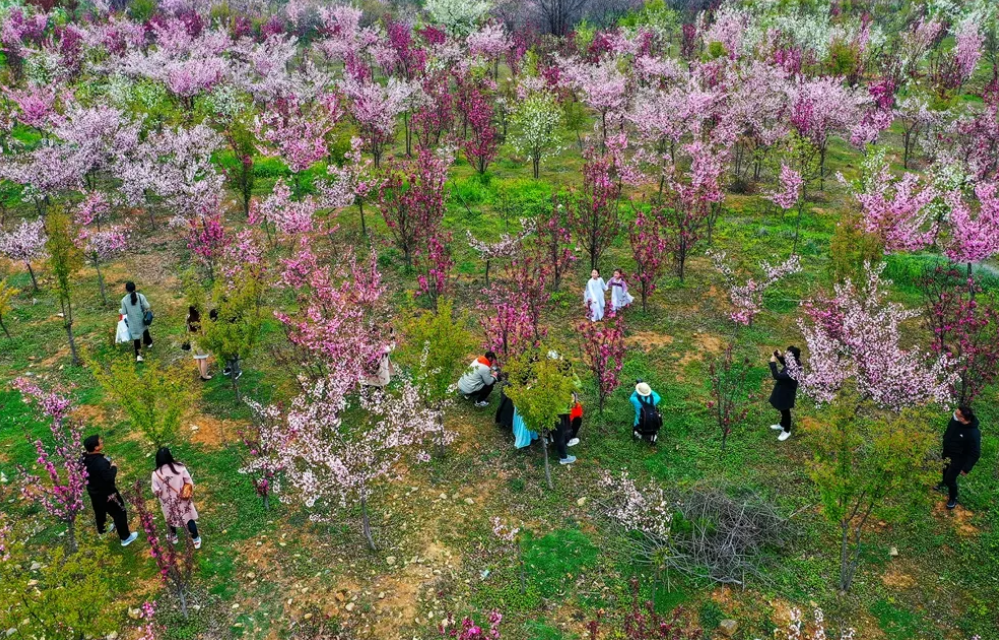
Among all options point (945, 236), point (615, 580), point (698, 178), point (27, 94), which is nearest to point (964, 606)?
point (615, 580)

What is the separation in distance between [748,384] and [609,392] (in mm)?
2606

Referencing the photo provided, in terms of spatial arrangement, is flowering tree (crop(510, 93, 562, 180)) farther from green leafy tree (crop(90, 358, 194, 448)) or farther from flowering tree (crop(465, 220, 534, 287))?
green leafy tree (crop(90, 358, 194, 448))

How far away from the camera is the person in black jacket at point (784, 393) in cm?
955

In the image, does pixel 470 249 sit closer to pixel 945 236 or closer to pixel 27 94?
pixel 945 236

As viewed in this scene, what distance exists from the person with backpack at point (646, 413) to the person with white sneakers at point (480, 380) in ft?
8.01

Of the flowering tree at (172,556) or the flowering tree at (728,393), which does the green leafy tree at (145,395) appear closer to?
the flowering tree at (172,556)

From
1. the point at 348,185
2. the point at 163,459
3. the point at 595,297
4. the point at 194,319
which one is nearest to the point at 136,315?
the point at 194,319

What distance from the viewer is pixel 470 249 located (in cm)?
1636

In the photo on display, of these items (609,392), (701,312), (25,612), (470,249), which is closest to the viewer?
(25,612)

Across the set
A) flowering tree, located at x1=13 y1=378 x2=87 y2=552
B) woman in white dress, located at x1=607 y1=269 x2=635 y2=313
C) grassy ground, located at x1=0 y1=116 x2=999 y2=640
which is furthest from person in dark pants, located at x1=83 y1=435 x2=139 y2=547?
woman in white dress, located at x1=607 y1=269 x2=635 y2=313

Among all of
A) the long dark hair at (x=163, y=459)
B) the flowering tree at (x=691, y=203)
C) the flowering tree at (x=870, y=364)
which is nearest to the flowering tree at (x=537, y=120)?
the flowering tree at (x=691, y=203)

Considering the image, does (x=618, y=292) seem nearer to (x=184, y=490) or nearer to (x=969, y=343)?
(x=969, y=343)

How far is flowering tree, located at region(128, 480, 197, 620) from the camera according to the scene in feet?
22.2

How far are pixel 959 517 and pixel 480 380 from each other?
6.92 metres
